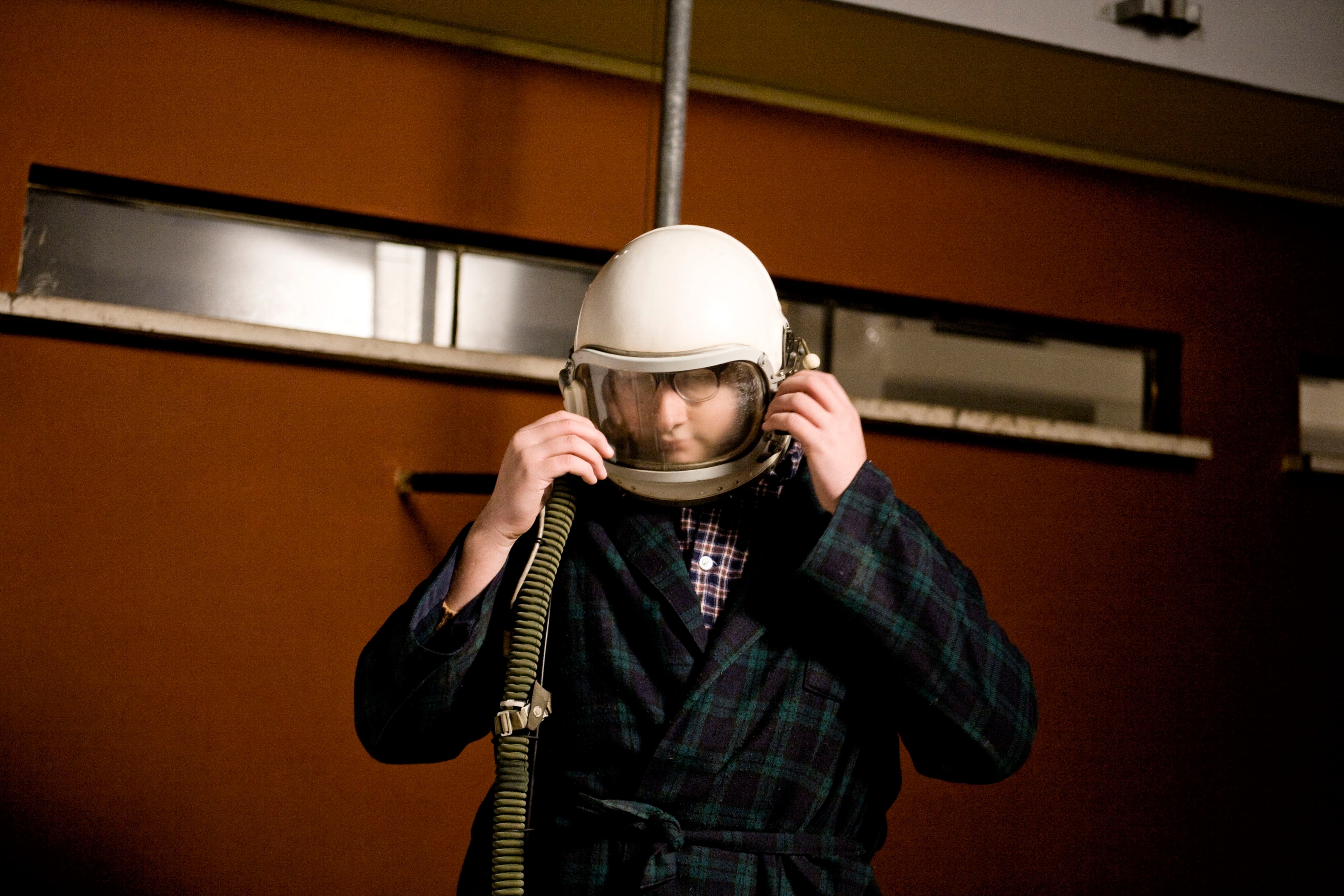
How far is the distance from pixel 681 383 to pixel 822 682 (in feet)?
1.30

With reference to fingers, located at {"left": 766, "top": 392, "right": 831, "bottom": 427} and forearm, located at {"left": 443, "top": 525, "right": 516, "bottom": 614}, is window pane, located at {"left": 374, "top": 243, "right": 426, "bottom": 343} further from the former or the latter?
fingers, located at {"left": 766, "top": 392, "right": 831, "bottom": 427}

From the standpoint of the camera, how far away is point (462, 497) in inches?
96.1

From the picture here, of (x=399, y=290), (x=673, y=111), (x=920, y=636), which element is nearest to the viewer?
(x=920, y=636)

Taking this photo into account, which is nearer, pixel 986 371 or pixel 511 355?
pixel 511 355

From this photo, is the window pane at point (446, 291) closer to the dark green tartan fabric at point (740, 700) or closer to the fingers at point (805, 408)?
the dark green tartan fabric at point (740, 700)

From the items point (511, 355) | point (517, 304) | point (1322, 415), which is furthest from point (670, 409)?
point (1322, 415)

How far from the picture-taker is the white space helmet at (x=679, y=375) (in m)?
1.26

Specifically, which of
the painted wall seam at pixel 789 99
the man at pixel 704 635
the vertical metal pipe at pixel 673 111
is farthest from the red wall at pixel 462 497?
the man at pixel 704 635

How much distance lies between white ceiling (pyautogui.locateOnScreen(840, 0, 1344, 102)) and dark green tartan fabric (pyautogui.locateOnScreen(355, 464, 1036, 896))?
5.47 ft

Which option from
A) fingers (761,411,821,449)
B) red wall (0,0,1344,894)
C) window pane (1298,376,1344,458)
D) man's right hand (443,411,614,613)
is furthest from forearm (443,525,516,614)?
window pane (1298,376,1344,458)

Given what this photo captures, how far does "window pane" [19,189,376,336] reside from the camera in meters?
2.35

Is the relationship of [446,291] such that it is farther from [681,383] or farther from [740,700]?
[740,700]

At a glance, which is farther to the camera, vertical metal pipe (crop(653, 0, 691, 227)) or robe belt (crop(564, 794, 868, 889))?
vertical metal pipe (crop(653, 0, 691, 227))

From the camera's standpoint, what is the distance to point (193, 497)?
7.45ft
